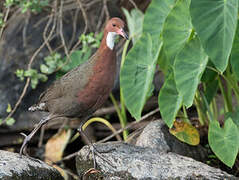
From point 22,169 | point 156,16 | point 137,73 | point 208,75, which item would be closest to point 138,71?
point 137,73

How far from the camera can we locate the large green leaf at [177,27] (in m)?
3.05

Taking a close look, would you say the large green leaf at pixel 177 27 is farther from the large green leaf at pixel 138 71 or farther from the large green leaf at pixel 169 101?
the large green leaf at pixel 169 101

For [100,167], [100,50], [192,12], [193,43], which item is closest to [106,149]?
[100,167]

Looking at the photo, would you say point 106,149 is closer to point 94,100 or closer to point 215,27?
point 94,100

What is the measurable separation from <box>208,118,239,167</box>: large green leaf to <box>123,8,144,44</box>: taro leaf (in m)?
1.76

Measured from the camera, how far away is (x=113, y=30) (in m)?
3.09

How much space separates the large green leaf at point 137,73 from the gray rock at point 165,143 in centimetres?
47

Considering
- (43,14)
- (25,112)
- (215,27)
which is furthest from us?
(43,14)

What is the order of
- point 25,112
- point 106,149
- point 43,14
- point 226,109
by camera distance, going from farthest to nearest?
point 43,14, point 25,112, point 226,109, point 106,149

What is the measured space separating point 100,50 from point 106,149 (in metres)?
0.73

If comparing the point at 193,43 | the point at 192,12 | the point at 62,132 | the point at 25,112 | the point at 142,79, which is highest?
the point at 192,12

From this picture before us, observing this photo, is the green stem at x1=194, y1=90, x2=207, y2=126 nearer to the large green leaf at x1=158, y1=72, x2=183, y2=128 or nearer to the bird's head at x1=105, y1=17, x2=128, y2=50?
the large green leaf at x1=158, y1=72, x2=183, y2=128

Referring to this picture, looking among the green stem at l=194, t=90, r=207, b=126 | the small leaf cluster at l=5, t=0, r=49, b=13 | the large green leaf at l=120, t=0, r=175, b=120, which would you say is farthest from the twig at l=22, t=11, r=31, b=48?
the green stem at l=194, t=90, r=207, b=126

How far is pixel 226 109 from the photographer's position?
390 cm
